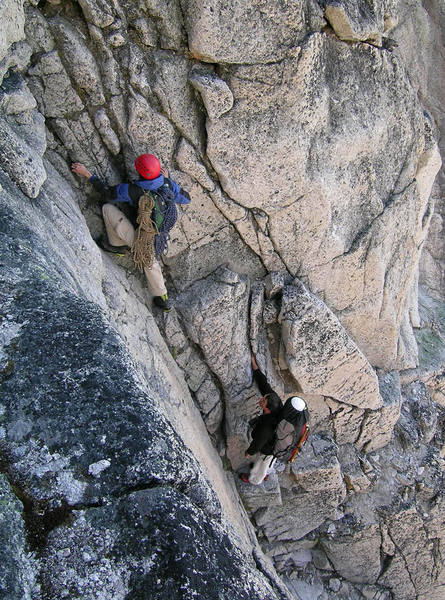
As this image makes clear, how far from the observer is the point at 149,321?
804 cm

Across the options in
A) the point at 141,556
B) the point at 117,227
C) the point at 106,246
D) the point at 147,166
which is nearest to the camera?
the point at 141,556

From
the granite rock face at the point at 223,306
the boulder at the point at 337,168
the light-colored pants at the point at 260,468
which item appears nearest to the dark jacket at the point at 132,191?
the granite rock face at the point at 223,306

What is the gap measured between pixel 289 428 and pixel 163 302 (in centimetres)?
298

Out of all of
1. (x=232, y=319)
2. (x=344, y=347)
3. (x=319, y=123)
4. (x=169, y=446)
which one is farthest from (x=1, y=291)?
(x=344, y=347)

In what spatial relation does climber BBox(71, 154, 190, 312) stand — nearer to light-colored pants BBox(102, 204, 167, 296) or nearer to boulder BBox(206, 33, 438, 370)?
light-colored pants BBox(102, 204, 167, 296)

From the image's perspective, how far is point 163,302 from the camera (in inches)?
326

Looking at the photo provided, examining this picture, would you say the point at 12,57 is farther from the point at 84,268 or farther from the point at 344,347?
the point at 344,347

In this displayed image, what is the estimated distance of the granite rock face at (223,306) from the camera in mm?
3021

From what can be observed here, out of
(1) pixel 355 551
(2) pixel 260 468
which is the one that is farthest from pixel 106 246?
(1) pixel 355 551

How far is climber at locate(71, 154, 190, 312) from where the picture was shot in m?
6.70

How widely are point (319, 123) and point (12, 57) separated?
453 centimetres

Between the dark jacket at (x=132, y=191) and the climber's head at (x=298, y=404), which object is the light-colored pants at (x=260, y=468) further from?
the dark jacket at (x=132, y=191)

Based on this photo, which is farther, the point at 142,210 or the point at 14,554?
the point at 142,210

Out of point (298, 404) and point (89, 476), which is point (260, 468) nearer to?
point (298, 404)
